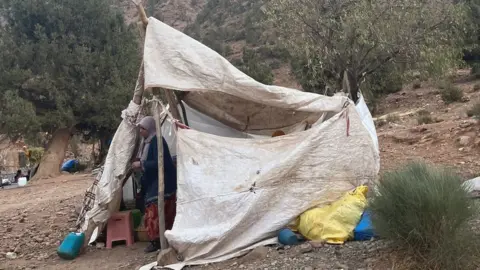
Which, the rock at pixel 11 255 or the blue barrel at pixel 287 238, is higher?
the blue barrel at pixel 287 238

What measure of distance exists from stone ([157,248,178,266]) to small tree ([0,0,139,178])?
11.6 m

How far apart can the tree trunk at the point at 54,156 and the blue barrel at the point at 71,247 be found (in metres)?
10.4

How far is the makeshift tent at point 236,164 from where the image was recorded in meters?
5.13

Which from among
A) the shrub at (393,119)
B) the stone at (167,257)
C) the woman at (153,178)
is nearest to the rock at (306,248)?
the stone at (167,257)

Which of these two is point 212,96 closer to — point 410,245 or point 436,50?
point 410,245

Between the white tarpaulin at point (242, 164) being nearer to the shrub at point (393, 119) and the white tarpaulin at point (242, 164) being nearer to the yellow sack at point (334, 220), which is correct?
the yellow sack at point (334, 220)

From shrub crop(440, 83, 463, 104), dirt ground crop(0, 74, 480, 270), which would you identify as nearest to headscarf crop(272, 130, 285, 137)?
dirt ground crop(0, 74, 480, 270)

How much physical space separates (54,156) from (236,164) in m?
12.1

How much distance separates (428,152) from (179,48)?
585 cm

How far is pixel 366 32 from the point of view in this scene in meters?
10.4

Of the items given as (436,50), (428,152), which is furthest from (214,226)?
(436,50)

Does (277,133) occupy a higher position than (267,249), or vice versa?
(277,133)

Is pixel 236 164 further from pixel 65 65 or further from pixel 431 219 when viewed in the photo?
pixel 65 65

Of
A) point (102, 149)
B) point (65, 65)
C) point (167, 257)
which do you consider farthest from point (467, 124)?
point (102, 149)
